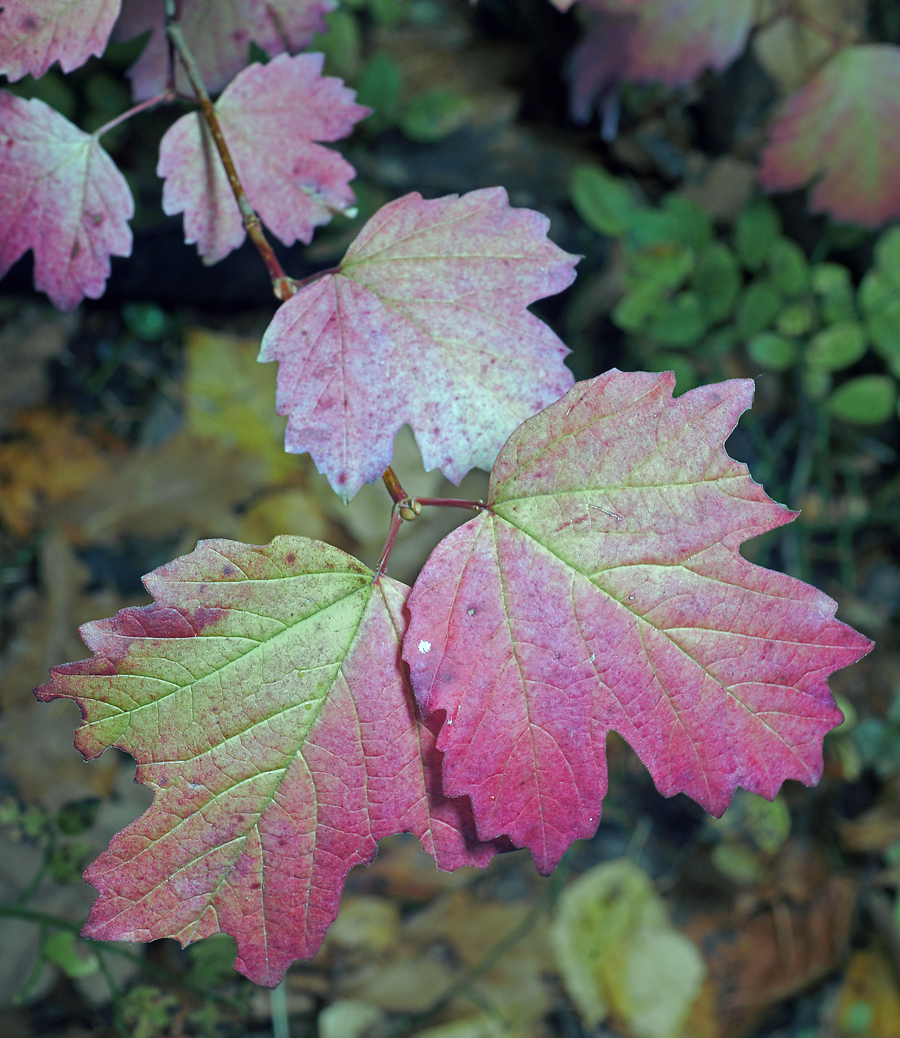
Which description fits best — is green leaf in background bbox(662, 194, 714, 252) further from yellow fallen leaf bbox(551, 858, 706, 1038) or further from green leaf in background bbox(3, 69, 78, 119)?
yellow fallen leaf bbox(551, 858, 706, 1038)

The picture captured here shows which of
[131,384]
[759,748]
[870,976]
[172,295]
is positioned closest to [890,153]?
[759,748]

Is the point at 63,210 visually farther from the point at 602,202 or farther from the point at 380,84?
the point at 602,202

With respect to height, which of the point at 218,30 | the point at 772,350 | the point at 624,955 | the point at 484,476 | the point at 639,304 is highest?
the point at 218,30

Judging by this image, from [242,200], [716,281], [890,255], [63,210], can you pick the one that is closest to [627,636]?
[242,200]

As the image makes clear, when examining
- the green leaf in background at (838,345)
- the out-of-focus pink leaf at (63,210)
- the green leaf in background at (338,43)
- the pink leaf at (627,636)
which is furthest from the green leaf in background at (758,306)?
the out-of-focus pink leaf at (63,210)

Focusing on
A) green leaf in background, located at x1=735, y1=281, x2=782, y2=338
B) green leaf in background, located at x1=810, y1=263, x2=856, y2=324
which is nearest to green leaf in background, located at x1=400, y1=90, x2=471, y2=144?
green leaf in background, located at x1=735, y1=281, x2=782, y2=338
